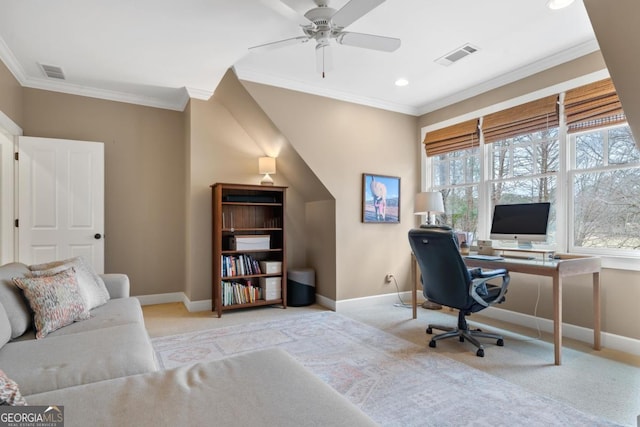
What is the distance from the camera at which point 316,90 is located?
4.03 metres

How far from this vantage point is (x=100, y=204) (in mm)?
3941

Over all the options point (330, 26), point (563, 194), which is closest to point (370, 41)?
point (330, 26)

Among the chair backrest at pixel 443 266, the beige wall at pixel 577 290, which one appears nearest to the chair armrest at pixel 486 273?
the chair backrest at pixel 443 266

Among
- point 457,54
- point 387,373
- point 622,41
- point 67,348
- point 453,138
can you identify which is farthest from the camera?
point 453,138

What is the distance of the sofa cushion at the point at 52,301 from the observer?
6.34ft

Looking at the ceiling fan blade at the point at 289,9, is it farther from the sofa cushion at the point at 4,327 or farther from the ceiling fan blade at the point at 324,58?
the sofa cushion at the point at 4,327

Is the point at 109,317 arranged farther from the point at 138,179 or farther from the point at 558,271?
the point at 558,271

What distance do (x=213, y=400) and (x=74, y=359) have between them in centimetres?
86

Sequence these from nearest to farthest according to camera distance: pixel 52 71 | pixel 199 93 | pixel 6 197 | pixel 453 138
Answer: pixel 6 197 → pixel 52 71 → pixel 199 93 → pixel 453 138

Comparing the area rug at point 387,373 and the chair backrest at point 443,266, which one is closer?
the area rug at point 387,373

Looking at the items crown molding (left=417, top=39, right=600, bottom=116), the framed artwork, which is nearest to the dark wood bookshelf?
the framed artwork

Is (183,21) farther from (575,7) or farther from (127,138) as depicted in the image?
(575,7)

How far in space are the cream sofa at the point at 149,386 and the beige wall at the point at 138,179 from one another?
2.48 metres

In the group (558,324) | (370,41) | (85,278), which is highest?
(370,41)
